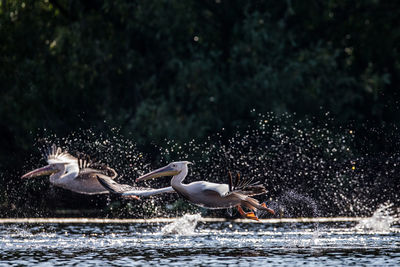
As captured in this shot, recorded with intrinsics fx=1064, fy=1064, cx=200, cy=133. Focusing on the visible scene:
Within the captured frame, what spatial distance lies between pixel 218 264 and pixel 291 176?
15.2 meters

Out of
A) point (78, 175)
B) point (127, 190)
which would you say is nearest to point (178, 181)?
point (127, 190)

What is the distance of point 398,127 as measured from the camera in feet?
117

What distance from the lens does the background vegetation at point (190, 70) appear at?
1358 inches

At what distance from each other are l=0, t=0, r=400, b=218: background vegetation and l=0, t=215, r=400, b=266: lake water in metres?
Result: 8.36

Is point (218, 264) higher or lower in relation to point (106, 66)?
lower

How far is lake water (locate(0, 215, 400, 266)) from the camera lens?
60.0ft

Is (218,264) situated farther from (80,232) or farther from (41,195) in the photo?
(41,195)

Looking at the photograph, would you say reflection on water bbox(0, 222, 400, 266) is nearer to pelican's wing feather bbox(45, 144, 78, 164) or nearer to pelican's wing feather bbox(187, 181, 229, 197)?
pelican's wing feather bbox(187, 181, 229, 197)

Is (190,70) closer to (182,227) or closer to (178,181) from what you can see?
(182,227)

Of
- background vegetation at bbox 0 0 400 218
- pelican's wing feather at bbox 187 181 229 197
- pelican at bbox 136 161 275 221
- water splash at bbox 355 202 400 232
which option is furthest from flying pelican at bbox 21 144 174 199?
background vegetation at bbox 0 0 400 218

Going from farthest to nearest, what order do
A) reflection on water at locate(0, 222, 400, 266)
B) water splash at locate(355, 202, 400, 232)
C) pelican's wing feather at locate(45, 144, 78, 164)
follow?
→ water splash at locate(355, 202, 400, 232)
pelican's wing feather at locate(45, 144, 78, 164)
reflection on water at locate(0, 222, 400, 266)

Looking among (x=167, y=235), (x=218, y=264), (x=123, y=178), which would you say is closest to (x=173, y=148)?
(x=123, y=178)

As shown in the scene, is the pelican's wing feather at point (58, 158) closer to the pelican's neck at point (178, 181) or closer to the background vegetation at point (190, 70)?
the pelican's neck at point (178, 181)

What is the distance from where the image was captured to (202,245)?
20828mm
